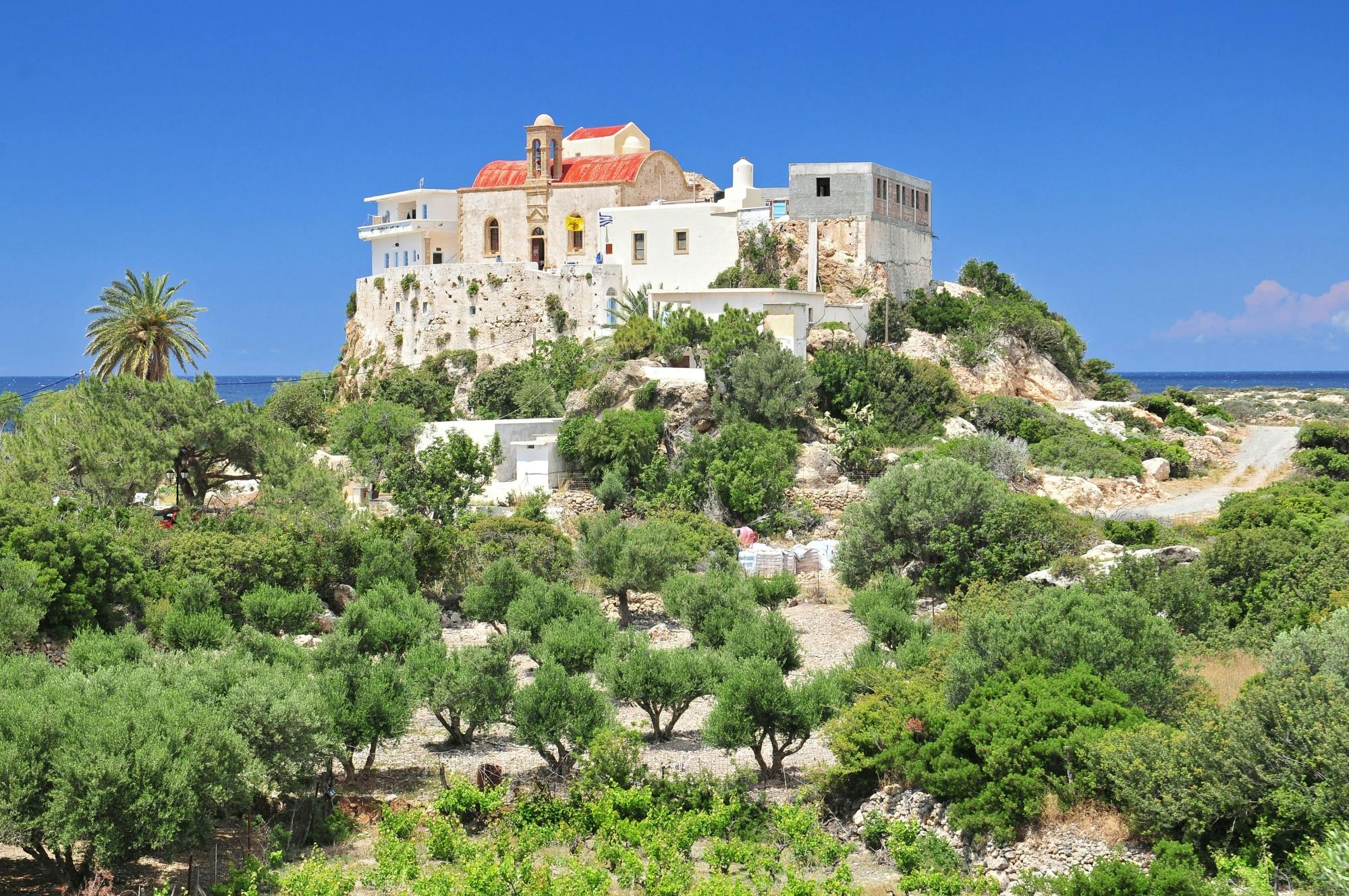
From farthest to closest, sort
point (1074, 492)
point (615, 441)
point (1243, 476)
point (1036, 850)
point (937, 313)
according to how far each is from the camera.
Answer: point (937, 313)
point (1243, 476)
point (615, 441)
point (1074, 492)
point (1036, 850)

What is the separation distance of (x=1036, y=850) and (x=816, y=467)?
25.3m

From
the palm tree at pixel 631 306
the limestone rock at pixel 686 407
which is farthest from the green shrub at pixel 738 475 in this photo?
the palm tree at pixel 631 306

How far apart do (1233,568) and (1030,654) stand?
916 centimetres

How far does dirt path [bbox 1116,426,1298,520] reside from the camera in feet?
130

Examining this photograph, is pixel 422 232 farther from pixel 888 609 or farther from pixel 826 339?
→ pixel 888 609

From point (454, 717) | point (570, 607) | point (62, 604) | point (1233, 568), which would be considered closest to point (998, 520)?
point (1233, 568)

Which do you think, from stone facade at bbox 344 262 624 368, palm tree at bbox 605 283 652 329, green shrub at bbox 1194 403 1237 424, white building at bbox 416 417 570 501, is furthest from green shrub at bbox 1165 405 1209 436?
white building at bbox 416 417 570 501

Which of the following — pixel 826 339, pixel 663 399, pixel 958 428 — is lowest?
pixel 958 428

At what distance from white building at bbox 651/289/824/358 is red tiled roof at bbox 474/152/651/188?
8.50 metres

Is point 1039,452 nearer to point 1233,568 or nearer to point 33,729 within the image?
point 1233,568

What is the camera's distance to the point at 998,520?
3159cm

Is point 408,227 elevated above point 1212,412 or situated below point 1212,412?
above

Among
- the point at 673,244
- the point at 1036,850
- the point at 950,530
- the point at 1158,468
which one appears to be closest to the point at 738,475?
the point at 950,530

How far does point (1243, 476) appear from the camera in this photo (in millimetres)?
47062
